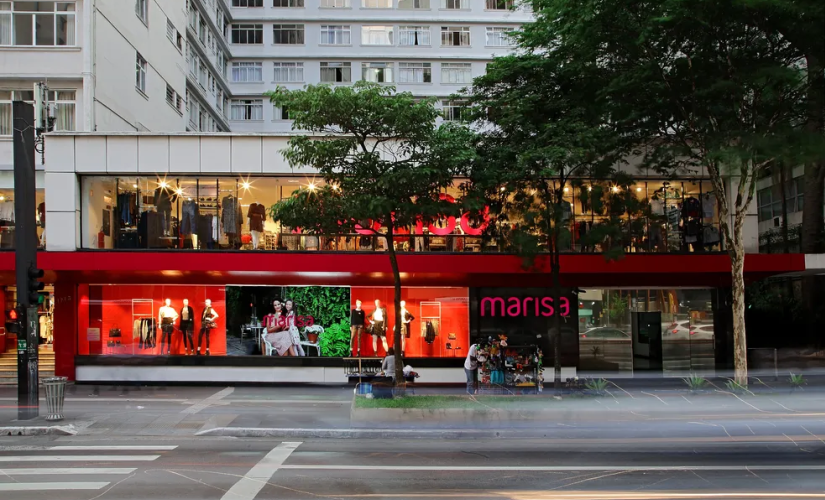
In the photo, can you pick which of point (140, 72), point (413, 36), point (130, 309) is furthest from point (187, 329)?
point (413, 36)

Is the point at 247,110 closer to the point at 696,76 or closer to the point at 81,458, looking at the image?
the point at 696,76

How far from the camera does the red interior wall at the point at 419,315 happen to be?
2273 cm

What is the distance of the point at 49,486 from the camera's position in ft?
32.2

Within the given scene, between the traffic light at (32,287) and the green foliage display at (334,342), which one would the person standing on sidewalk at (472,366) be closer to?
the green foliage display at (334,342)

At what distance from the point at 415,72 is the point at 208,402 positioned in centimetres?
3315

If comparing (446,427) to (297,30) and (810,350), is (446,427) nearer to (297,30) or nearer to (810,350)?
(810,350)

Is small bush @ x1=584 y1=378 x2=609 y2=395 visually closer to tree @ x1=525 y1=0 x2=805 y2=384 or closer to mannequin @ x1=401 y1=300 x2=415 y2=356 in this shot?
tree @ x1=525 y1=0 x2=805 y2=384

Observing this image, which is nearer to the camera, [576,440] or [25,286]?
[576,440]

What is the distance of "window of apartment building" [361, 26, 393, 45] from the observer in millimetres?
47031

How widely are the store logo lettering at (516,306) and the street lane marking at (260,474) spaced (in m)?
10.8

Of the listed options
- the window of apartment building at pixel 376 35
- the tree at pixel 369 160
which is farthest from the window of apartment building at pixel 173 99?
the tree at pixel 369 160

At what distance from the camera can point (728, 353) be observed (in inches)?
906

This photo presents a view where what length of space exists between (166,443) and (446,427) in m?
5.68

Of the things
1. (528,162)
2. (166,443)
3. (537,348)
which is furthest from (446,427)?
(537,348)
